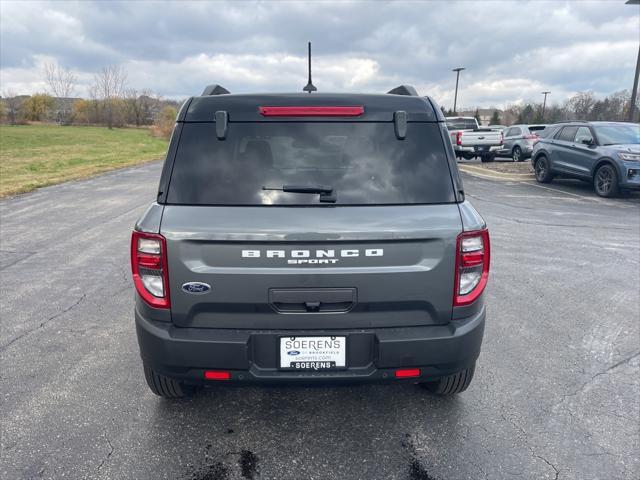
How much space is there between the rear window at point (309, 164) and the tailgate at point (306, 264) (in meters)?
0.09

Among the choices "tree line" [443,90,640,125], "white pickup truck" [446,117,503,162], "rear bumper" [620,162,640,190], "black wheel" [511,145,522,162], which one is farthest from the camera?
"tree line" [443,90,640,125]

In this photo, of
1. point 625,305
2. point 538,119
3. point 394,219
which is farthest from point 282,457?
point 538,119

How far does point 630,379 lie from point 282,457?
261 centimetres

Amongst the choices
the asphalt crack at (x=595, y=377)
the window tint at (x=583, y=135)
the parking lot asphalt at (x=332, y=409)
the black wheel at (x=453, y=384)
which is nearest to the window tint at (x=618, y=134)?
the window tint at (x=583, y=135)

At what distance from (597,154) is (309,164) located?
12.2m

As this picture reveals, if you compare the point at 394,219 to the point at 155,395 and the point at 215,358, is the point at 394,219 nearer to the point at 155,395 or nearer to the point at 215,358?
the point at 215,358

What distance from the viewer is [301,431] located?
9.34ft

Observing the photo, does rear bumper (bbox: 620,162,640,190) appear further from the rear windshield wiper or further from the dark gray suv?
the rear windshield wiper

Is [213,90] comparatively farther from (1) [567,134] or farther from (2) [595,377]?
(1) [567,134]

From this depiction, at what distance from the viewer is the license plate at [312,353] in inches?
96.7

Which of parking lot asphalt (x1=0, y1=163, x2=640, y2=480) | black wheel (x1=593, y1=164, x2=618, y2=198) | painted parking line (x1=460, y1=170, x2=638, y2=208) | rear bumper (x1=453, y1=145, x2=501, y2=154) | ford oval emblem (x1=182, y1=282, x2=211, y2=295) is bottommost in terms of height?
parking lot asphalt (x1=0, y1=163, x2=640, y2=480)

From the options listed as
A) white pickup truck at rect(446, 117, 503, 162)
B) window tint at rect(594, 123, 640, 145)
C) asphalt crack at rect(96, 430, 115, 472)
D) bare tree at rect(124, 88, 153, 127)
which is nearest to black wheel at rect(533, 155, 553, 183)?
window tint at rect(594, 123, 640, 145)

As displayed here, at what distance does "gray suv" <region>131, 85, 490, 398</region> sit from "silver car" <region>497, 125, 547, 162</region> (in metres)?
20.7

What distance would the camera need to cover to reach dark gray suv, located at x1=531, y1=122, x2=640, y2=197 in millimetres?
11516
